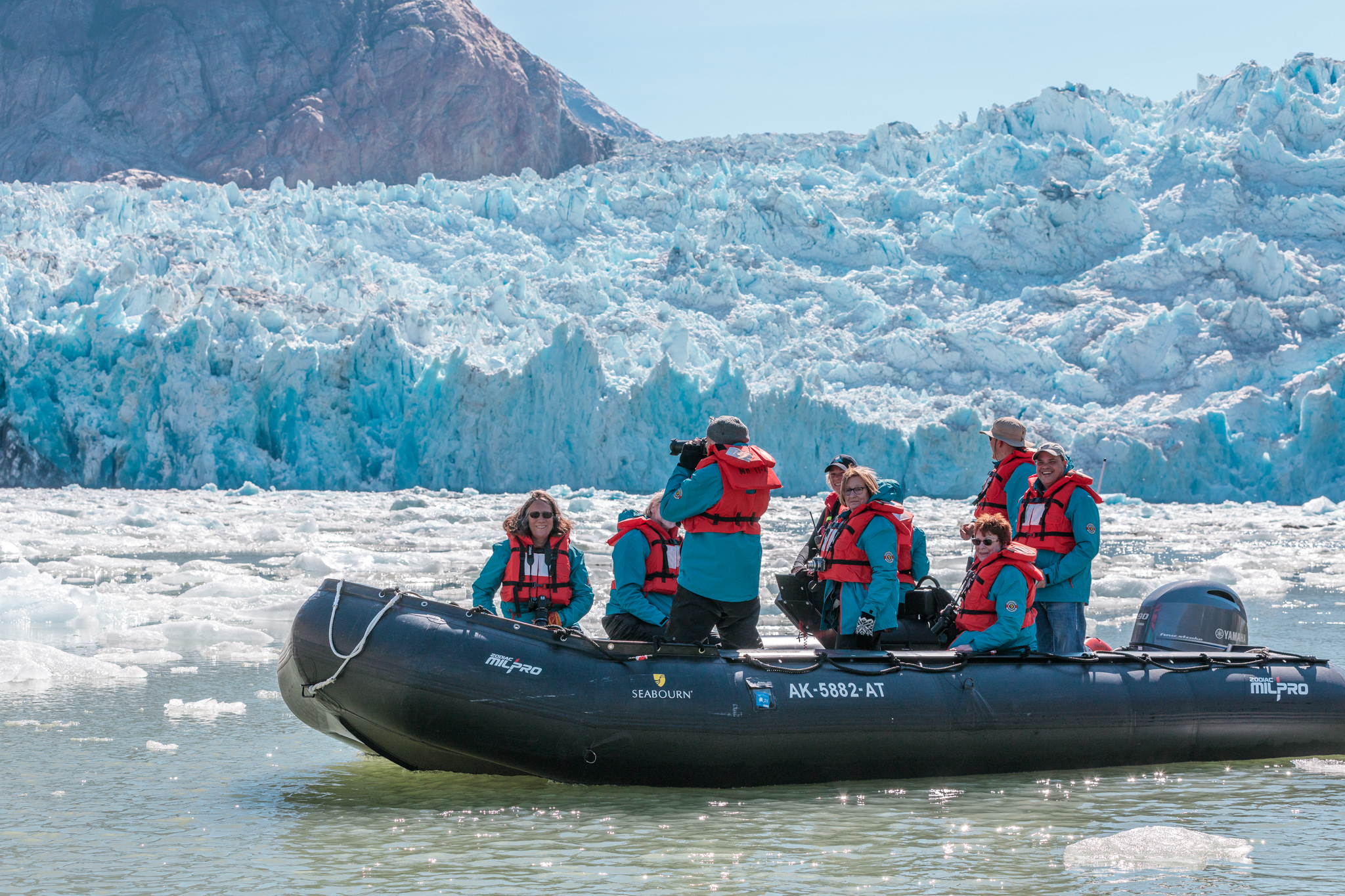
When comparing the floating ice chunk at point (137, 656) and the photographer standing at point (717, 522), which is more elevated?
the photographer standing at point (717, 522)

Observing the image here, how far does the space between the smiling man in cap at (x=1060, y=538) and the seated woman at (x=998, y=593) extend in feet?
0.56

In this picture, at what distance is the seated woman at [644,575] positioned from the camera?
492cm

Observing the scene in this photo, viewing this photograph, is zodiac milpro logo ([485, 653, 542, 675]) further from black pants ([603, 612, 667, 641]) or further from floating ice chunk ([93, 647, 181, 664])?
floating ice chunk ([93, 647, 181, 664])

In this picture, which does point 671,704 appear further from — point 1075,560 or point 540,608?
point 1075,560

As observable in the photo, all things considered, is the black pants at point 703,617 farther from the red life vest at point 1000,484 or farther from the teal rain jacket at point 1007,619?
the red life vest at point 1000,484

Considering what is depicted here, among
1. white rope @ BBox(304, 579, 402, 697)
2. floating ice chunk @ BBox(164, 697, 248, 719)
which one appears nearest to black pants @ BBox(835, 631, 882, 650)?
white rope @ BBox(304, 579, 402, 697)

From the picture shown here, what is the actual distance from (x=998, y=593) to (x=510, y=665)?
1976 millimetres

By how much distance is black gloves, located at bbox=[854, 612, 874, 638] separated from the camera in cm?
484

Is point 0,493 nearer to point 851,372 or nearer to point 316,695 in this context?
point 851,372

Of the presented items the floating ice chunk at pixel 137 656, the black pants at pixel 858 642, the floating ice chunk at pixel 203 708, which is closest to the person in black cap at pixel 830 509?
the black pants at pixel 858 642

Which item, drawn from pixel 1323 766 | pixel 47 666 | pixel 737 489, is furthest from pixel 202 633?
pixel 1323 766

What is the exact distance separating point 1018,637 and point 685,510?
62.8 inches

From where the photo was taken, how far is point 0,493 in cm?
2270

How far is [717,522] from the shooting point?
177 inches
